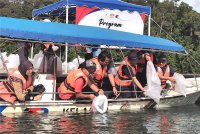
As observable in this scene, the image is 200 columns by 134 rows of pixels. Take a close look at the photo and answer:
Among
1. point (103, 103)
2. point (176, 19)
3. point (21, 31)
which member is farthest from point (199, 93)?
point (176, 19)

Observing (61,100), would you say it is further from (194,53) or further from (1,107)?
(194,53)

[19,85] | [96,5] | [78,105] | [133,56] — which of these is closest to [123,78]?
[133,56]

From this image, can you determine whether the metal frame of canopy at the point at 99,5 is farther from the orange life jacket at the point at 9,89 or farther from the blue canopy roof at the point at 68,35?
the orange life jacket at the point at 9,89

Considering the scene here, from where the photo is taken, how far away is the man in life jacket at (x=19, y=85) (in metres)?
9.43

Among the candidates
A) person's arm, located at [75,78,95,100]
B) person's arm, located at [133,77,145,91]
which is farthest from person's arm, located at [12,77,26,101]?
person's arm, located at [133,77,145,91]

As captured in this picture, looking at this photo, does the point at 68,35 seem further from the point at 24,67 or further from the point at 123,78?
the point at 123,78

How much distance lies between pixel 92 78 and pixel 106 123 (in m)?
1.78

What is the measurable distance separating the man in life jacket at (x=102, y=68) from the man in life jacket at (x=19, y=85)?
1748mm

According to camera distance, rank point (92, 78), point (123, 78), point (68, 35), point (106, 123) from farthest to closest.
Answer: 1. point (123, 78)
2. point (92, 78)
3. point (68, 35)
4. point (106, 123)

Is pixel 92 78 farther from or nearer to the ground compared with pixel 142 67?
nearer to the ground

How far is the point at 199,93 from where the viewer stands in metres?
12.6

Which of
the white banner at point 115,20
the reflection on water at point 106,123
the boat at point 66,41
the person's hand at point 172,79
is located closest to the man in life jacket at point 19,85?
the boat at point 66,41

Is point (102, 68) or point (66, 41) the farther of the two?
point (102, 68)

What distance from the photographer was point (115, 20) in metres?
15.4
